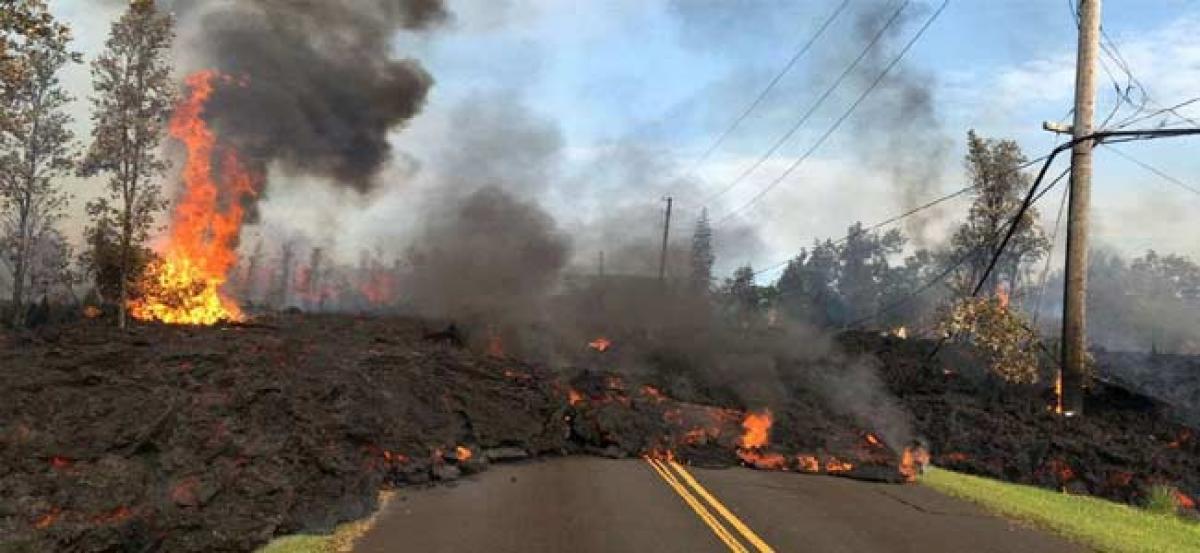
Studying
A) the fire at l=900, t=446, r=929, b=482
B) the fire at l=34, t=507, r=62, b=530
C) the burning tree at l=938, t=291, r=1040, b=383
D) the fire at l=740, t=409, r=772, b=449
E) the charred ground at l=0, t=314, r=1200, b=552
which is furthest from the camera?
the burning tree at l=938, t=291, r=1040, b=383

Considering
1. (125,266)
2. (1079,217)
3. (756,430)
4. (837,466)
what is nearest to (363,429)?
(756,430)

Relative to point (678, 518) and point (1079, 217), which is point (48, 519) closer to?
point (678, 518)

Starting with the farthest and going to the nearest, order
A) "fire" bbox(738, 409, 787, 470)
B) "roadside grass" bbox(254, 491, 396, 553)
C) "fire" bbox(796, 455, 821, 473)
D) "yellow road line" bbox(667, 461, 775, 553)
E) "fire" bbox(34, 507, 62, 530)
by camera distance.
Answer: "fire" bbox(738, 409, 787, 470) < "fire" bbox(796, 455, 821, 473) < "yellow road line" bbox(667, 461, 775, 553) < "roadside grass" bbox(254, 491, 396, 553) < "fire" bbox(34, 507, 62, 530)

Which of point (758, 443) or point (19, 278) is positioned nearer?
point (758, 443)

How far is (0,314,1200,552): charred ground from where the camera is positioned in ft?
30.6

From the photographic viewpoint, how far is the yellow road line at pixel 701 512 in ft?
29.9

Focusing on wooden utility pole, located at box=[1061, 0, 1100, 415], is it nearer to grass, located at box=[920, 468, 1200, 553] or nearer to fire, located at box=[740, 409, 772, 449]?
grass, located at box=[920, 468, 1200, 553]

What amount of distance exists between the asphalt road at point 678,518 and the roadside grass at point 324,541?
0.23 metres

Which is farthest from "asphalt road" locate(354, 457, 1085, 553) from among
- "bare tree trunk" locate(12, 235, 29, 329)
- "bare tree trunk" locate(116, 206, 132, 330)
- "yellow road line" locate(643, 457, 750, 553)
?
"bare tree trunk" locate(12, 235, 29, 329)

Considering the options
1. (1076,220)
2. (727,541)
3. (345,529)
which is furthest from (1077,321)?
(345,529)

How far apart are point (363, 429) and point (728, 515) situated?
20.6 ft

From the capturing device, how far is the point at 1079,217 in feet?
59.2

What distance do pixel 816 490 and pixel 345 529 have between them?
7.53m

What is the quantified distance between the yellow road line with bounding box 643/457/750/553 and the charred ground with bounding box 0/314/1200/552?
201cm
